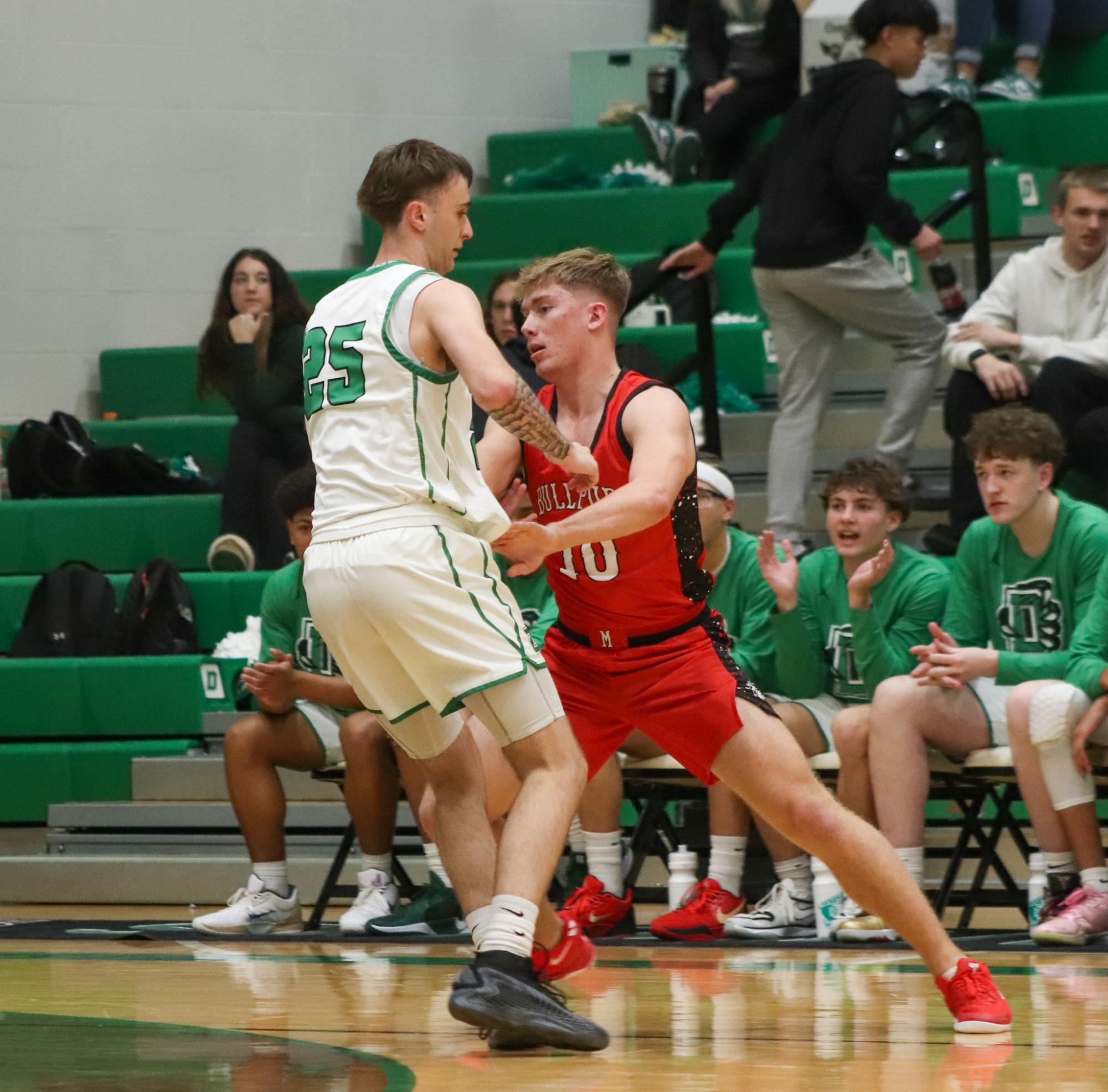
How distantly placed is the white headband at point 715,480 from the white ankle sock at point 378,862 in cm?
143

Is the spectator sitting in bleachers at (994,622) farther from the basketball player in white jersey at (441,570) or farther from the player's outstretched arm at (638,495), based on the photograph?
the basketball player in white jersey at (441,570)

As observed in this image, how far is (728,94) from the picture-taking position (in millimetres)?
9398

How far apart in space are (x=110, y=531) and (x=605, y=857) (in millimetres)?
3372

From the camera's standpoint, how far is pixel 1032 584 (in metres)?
5.54

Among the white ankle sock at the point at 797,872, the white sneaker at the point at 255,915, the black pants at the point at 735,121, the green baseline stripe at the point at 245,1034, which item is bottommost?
the white sneaker at the point at 255,915

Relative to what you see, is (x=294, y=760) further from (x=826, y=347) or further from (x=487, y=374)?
(x=487, y=374)

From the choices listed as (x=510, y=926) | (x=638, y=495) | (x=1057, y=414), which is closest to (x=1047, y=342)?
(x=1057, y=414)

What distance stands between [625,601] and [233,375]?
431cm

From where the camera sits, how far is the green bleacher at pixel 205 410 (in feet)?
23.9

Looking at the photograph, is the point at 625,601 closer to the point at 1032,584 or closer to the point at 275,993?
the point at 275,993

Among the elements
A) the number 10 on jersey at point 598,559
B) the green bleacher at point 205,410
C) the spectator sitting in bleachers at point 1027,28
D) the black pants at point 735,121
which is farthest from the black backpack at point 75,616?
the spectator sitting in bleachers at point 1027,28

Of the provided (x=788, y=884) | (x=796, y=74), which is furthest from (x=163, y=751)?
(x=796, y=74)

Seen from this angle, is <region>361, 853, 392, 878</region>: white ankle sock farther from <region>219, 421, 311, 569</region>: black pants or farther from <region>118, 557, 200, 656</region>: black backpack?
<region>219, 421, 311, 569</region>: black pants

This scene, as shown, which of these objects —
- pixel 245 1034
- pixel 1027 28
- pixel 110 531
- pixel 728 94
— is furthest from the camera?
pixel 1027 28
